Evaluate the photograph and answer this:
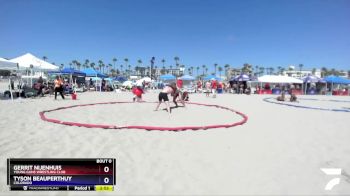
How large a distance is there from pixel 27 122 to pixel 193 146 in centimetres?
563

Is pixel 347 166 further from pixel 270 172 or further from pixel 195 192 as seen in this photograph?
pixel 195 192

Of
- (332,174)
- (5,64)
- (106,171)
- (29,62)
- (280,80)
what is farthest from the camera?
(280,80)

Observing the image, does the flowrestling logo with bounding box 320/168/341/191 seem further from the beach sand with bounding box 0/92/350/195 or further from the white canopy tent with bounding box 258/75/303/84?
the white canopy tent with bounding box 258/75/303/84

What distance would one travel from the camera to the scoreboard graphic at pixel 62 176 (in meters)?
3.08

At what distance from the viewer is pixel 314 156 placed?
15.2 feet

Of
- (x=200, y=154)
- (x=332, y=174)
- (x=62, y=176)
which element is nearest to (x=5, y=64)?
(x=62, y=176)

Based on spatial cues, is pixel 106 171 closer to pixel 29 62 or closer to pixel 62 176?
pixel 62 176

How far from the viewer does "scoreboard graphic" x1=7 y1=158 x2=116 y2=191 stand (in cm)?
308

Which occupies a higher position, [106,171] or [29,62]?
[29,62]

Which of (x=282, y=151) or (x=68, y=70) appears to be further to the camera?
(x=68, y=70)

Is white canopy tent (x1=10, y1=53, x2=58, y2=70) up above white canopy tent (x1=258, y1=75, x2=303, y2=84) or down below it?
above

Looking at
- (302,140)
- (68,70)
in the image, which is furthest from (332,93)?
(68,70)

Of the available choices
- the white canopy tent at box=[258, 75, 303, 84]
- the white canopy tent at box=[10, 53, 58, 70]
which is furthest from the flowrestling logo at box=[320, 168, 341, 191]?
the white canopy tent at box=[258, 75, 303, 84]

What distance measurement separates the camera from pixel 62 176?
3.15 metres
